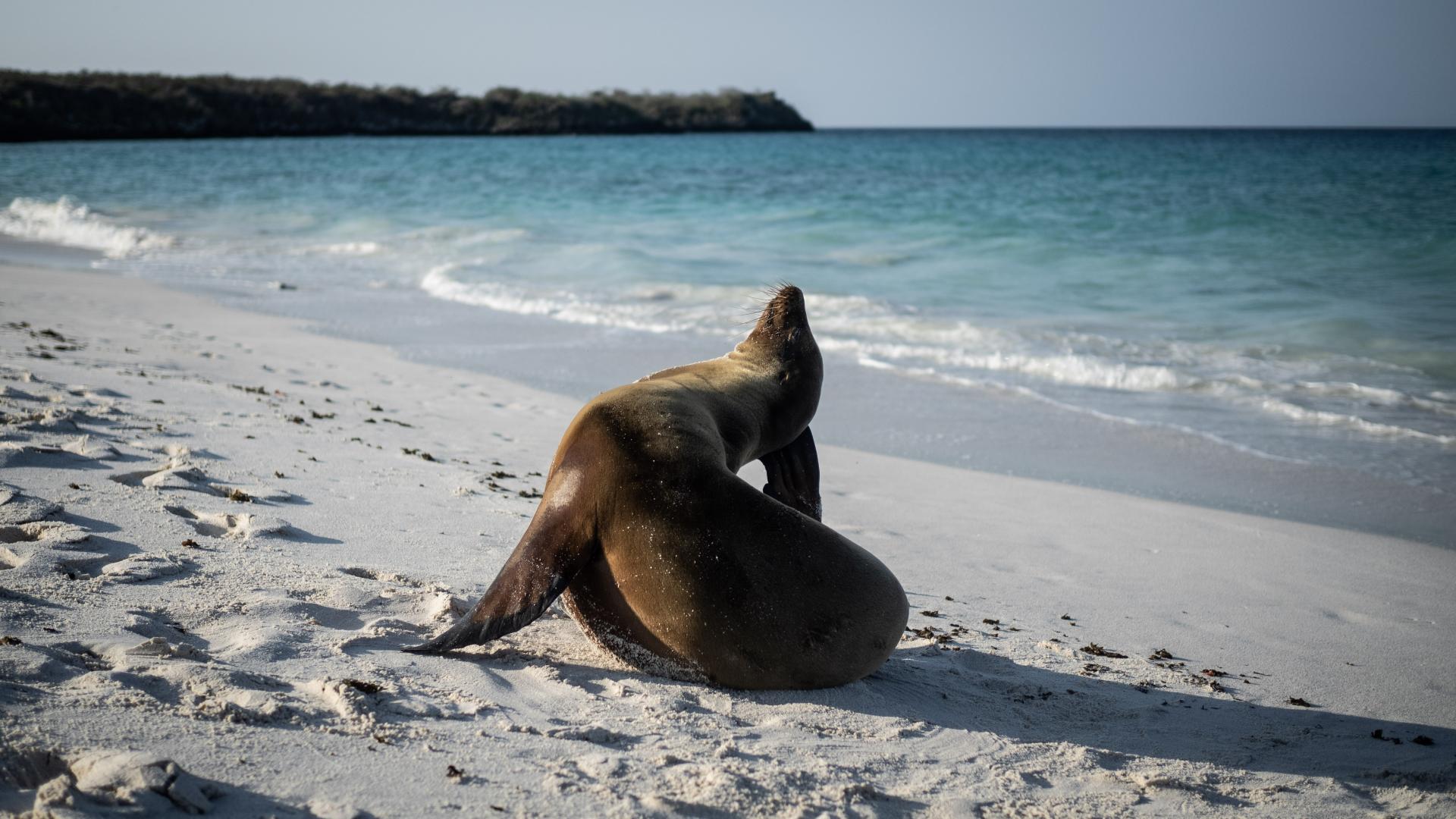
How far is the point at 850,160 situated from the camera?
156 feet

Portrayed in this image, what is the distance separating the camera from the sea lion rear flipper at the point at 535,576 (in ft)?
10.4

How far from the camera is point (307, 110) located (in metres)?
81.1

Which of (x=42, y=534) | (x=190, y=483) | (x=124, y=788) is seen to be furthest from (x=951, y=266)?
(x=124, y=788)

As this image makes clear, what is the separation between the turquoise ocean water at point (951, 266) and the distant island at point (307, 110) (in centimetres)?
3138

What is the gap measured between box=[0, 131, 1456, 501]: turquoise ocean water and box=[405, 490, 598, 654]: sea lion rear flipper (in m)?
4.48

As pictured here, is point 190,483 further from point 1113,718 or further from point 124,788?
point 1113,718

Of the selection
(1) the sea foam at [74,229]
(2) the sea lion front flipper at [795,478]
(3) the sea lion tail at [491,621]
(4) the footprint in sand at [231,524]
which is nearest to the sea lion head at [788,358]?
(2) the sea lion front flipper at [795,478]

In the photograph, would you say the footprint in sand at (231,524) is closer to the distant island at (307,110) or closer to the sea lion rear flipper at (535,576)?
the sea lion rear flipper at (535,576)

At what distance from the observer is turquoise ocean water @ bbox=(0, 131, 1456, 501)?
949 centimetres

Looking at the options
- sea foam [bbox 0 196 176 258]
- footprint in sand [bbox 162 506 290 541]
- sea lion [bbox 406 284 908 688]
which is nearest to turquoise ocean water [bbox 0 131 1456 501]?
sea foam [bbox 0 196 176 258]

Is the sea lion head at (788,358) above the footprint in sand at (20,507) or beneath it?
above

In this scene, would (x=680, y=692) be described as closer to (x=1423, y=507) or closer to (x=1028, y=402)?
(x=1423, y=507)

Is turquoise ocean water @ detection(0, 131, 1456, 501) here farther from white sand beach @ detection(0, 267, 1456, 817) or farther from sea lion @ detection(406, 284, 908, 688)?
sea lion @ detection(406, 284, 908, 688)

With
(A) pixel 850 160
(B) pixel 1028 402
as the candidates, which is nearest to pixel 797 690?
(B) pixel 1028 402
